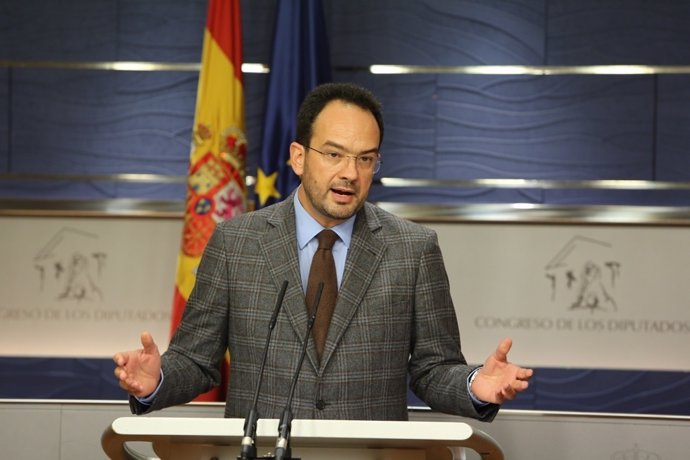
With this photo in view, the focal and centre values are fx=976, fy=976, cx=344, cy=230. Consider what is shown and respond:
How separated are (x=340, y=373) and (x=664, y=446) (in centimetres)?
146

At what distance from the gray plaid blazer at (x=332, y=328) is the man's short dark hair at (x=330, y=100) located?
0.70 feet

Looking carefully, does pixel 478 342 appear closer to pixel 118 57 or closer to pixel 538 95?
pixel 538 95

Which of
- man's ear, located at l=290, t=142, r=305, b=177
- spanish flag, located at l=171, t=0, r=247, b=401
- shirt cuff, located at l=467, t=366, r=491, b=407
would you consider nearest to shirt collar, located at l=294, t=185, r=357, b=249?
man's ear, located at l=290, t=142, r=305, b=177

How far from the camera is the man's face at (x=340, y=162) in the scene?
2.38m

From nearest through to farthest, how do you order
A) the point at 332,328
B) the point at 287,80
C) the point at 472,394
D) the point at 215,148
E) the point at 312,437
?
the point at 312,437 → the point at 472,394 → the point at 332,328 → the point at 215,148 → the point at 287,80

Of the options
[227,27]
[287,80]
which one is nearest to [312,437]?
[287,80]

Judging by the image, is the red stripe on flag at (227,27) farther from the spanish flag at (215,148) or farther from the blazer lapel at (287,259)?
the blazer lapel at (287,259)

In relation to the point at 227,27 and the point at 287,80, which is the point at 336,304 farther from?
the point at 227,27

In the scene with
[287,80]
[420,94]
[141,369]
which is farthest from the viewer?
[420,94]

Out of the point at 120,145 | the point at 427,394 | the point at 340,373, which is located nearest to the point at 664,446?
the point at 427,394

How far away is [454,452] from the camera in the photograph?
1979 mm

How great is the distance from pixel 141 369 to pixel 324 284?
1.67 feet

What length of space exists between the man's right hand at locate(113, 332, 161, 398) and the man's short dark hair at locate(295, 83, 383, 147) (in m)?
0.70

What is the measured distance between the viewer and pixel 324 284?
238cm
